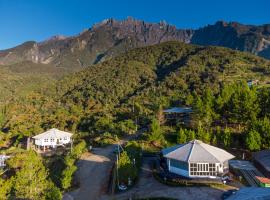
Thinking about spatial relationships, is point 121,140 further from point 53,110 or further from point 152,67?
point 152,67

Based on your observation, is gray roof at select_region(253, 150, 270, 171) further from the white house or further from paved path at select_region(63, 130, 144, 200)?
the white house

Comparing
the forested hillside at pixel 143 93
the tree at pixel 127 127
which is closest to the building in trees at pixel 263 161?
the forested hillside at pixel 143 93

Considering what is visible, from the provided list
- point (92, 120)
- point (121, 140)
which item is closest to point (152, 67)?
point (92, 120)

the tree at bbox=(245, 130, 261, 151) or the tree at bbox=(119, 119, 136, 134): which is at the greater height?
the tree at bbox=(119, 119, 136, 134)

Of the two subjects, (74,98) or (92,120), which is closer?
(92,120)

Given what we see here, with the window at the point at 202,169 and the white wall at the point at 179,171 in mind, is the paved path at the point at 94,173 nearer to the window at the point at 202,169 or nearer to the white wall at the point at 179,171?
the white wall at the point at 179,171

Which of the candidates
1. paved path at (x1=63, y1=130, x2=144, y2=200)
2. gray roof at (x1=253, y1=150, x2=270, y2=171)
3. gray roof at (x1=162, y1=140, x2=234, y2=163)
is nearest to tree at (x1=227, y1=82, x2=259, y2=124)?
gray roof at (x1=253, y1=150, x2=270, y2=171)
